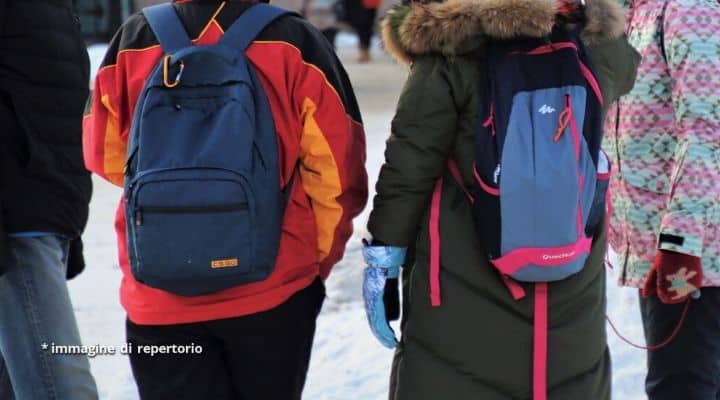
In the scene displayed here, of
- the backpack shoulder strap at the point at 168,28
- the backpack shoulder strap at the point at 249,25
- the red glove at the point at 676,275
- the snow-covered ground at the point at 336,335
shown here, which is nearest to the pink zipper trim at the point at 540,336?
the red glove at the point at 676,275

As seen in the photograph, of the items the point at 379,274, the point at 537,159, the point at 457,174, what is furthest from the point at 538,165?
the point at 379,274

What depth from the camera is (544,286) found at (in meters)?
2.58

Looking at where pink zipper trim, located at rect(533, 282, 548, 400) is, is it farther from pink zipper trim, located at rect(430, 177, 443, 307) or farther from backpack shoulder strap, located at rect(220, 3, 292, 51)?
backpack shoulder strap, located at rect(220, 3, 292, 51)

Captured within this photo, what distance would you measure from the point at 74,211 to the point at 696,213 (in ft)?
6.03

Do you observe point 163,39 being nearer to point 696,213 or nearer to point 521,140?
point 521,140

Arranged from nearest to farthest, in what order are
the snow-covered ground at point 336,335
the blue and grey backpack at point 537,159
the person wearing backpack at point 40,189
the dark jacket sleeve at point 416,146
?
the blue and grey backpack at point 537,159 → the dark jacket sleeve at point 416,146 → the person wearing backpack at point 40,189 → the snow-covered ground at point 336,335

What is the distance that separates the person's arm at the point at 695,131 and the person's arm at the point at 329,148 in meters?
0.90

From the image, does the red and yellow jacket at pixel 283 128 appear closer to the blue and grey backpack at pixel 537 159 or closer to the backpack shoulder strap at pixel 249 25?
the backpack shoulder strap at pixel 249 25

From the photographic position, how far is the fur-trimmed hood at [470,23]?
2.47 metres

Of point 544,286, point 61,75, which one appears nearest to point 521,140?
point 544,286

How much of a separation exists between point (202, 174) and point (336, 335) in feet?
8.22

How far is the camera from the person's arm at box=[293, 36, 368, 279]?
8.52 ft

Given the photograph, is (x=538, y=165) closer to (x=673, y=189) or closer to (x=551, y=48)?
(x=551, y=48)

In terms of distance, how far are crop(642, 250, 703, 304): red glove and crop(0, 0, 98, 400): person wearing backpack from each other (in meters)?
1.74
